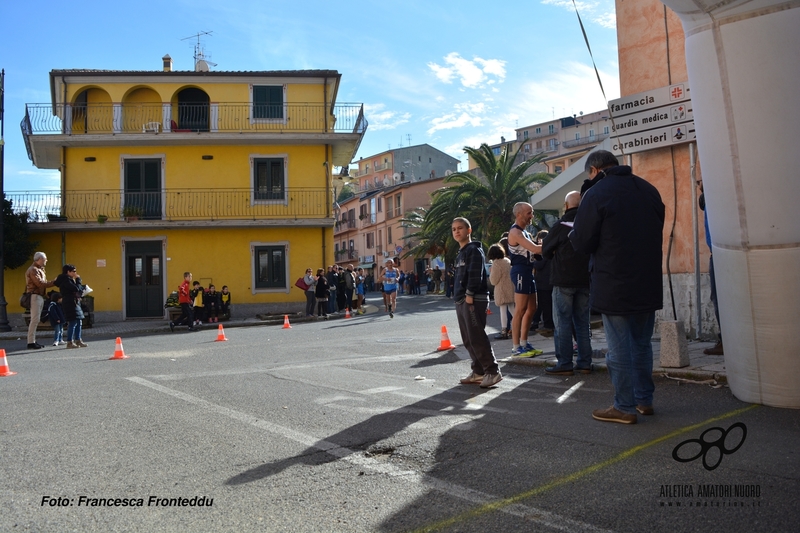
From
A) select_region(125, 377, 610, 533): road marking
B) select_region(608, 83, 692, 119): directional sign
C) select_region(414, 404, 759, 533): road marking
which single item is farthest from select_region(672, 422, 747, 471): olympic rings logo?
select_region(608, 83, 692, 119): directional sign

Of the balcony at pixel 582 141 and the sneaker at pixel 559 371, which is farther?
the balcony at pixel 582 141

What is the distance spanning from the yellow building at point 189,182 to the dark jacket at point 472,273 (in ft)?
71.7

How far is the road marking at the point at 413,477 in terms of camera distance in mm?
3209

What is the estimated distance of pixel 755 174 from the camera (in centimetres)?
527

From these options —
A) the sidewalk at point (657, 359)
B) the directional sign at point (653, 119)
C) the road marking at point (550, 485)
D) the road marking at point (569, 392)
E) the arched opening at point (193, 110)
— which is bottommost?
the road marking at point (550, 485)

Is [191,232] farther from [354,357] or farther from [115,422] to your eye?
[115,422]

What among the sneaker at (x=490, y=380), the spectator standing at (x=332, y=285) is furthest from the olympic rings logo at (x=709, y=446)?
the spectator standing at (x=332, y=285)

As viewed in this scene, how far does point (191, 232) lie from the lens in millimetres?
28578

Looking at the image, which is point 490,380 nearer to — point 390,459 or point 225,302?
point 390,459

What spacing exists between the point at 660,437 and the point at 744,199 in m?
2.09

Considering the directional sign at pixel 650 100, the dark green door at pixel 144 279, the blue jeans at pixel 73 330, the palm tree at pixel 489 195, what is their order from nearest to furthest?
the directional sign at pixel 650 100 < the blue jeans at pixel 73 330 < the dark green door at pixel 144 279 < the palm tree at pixel 489 195

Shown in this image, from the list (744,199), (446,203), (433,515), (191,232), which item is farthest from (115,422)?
(446,203)

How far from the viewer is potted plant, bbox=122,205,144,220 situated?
91.6 feet

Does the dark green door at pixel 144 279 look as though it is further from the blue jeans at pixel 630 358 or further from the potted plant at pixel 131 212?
the blue jeans at pixel 630 358
